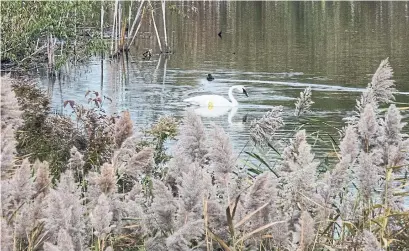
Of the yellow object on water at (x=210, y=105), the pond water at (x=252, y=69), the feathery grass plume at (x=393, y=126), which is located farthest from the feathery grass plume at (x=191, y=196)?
the yellow object on water at (x=210, y=105)

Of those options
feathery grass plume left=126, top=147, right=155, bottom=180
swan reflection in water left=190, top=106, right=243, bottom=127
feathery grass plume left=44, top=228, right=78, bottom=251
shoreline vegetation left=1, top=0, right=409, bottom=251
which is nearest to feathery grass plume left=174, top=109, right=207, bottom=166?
shoreline vegetation left=1, top=0, right=409, bottom=251

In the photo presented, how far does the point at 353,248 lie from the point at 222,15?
5461cm

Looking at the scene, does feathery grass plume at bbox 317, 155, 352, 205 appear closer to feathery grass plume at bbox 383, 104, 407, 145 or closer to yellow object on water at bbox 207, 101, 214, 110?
feathery grass plume at bbox 383, 104, 407, 145

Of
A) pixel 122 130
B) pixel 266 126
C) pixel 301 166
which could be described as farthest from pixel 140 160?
pixel 266 126

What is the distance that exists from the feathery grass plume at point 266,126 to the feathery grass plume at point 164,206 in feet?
4.87

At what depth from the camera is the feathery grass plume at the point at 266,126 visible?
3.97 meters

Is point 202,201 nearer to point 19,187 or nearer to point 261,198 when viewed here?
point 261,198

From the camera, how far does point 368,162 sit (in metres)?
2.63

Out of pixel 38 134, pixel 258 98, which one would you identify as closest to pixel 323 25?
pixel 258 98

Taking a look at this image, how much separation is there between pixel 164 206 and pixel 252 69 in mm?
26880

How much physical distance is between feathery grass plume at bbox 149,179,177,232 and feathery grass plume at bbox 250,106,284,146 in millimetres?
1484

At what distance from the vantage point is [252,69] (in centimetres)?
2927

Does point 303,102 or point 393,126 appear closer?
point 393,126

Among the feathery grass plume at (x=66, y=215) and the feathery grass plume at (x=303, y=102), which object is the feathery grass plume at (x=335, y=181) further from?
the feathery grass plume at (x=303, y=102)
